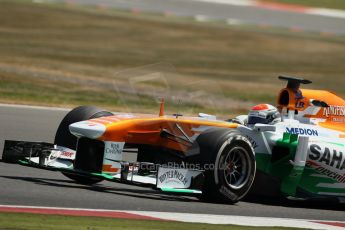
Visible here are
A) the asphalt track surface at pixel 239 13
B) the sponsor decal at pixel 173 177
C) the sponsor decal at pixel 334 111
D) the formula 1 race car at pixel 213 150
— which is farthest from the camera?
the asphalt track surface at pixel 239 13

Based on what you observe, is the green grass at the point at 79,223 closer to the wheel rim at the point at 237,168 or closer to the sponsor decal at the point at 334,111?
the wheel rim at the point at 237,168

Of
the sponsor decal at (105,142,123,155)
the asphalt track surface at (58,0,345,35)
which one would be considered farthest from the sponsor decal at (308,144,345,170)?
the asphalt track surface at (58,0,345,35)

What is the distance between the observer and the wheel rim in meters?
10.9

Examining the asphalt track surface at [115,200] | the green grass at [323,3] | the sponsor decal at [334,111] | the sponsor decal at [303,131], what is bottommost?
the asphalt track surface at [115,200]

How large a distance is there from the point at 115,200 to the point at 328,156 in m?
3.01

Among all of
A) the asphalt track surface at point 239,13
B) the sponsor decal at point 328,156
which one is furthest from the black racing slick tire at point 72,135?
the asphalt track surface at point 239,13

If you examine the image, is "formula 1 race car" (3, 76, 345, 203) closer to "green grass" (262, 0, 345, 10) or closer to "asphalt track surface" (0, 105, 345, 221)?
"asphalt track surface" (0, 105, 345, 221)

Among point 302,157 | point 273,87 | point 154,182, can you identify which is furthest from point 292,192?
point 273,87

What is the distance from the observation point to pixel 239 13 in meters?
43.2

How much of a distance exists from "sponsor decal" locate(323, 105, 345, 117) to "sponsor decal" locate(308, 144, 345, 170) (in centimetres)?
69

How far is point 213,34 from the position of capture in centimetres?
3772

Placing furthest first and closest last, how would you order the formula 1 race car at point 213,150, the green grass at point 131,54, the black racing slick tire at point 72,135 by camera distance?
the green grass at point 131,54 → the black racing slick tire at point 72,135 → the formula 1 race car at point 213,150

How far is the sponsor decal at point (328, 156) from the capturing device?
38.2 ft

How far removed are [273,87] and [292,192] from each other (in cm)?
1705
